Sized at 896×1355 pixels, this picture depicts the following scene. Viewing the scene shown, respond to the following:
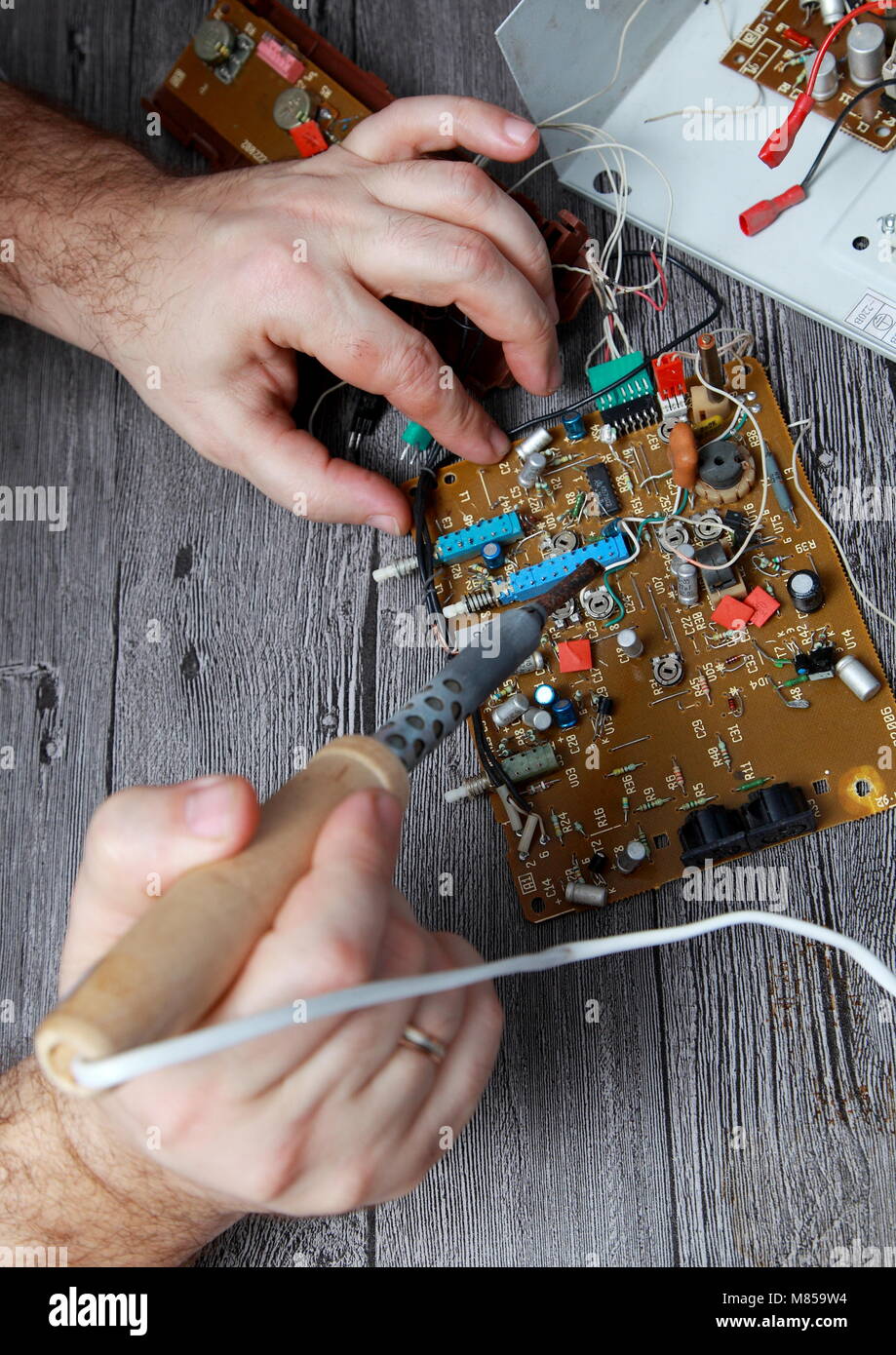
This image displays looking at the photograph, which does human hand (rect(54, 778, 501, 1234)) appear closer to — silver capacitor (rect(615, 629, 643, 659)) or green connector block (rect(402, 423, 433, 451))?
silver capacitor (rect(615, 629, 643, 659))

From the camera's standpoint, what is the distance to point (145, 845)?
1210mm

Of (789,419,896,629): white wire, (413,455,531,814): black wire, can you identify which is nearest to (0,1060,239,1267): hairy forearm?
(413,455,531,814): black wire

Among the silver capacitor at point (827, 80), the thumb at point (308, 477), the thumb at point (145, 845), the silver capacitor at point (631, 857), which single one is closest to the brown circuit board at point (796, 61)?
the silver capacitor at point (827, 80)

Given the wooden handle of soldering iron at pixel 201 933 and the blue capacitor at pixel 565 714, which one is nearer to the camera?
the wooden handle of soldering iron at pixel 201 933

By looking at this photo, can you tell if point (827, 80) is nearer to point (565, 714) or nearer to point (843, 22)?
point (843, 22)

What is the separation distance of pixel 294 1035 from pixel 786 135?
186cm

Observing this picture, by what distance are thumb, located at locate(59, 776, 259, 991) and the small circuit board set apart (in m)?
1.49

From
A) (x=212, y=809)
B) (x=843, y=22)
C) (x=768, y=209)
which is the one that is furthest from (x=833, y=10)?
(x=212, y=809)

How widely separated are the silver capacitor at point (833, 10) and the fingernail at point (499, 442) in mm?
1016

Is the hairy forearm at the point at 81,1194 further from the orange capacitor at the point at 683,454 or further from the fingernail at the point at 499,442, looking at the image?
the orange capacitor at the point at 683,454

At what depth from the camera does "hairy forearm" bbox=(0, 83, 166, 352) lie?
2016 mm

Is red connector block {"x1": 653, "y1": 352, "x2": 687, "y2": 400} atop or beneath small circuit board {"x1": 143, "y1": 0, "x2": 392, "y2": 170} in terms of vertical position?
beneath

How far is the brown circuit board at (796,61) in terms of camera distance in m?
2.00

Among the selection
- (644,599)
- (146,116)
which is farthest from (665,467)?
(146,116)
